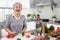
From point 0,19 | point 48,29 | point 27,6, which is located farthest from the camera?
point 27,6

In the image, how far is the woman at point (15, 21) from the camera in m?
1.43

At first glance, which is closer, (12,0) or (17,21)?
(17,21)

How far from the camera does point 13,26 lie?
1.49m

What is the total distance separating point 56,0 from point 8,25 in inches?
46.8

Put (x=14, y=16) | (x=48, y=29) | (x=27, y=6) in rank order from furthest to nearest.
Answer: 1. (x=27, y=6)
2. (x=14, y=16)
3. (x=48, y=29)

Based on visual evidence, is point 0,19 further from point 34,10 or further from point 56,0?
point 56,0

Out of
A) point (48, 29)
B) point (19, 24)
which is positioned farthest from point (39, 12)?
point (48, 29)

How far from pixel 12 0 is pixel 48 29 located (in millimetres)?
1115

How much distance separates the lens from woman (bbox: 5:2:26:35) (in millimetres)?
1432

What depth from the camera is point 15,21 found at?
1447 millimetres

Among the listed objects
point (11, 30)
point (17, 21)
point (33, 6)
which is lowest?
point (11, 30)

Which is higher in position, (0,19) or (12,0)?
(12,0)

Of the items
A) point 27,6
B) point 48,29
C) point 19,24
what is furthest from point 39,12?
point 48,29

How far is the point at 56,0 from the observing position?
231 centimetres
